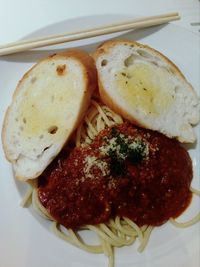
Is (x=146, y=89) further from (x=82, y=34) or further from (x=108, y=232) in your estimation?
(x=108, y=232)

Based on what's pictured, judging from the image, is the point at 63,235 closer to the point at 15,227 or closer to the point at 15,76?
the point at 15,227

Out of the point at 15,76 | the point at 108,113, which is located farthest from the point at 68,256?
the point at 15,76

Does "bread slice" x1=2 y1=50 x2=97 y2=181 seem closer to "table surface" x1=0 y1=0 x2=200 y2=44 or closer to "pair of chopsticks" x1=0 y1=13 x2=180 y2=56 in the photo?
"pair of chopsticks" x1=0 y1=13 x2=180 y2=56

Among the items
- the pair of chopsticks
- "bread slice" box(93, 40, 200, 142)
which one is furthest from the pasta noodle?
the pair of chopsticks

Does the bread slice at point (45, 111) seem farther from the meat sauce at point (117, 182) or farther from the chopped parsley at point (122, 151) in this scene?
the chopped parsley at point (122, 151)

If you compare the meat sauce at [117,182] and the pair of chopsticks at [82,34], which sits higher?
the pair of chopsticks at [82,34]

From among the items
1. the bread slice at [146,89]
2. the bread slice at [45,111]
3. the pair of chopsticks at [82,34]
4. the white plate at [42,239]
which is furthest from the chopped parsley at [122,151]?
the pair of chopsticks at [82,34]

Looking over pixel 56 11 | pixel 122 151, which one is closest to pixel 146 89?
pixel 122 151
